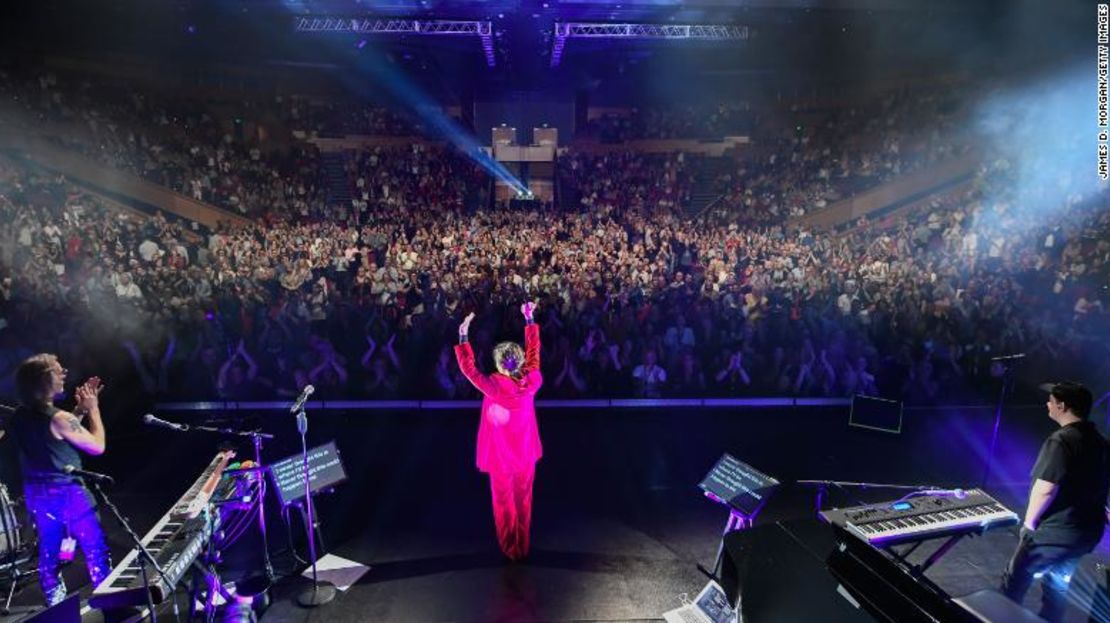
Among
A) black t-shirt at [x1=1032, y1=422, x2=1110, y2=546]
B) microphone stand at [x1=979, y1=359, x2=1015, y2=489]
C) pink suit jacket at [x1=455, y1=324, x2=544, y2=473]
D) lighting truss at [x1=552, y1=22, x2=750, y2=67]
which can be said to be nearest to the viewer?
black t-shirt at [x1=1032, y1=422, x2=1110, y2=546]

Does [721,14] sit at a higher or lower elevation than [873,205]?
higher

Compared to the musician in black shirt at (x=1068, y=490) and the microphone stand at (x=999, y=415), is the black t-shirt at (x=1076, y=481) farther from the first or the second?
the microphone stand at (x=999, y=415)

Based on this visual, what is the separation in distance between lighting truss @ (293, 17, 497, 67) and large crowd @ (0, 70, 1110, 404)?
3.24m

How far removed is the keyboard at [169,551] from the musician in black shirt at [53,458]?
363 millimetres

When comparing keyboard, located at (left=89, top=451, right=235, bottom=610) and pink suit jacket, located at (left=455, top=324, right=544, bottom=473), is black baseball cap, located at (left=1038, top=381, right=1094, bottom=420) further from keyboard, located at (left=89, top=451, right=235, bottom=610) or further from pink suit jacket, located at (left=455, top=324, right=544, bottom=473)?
keyboard, located at (left=89, top=451, right=235, bottom=610)

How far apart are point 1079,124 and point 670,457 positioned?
9657 millimetres

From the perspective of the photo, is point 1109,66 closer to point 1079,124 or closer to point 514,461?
point 1079,124

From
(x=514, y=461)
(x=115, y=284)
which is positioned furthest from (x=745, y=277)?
(x=115, y=284)

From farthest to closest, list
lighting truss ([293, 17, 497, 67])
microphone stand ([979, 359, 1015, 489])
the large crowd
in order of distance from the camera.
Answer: lighting truss ([293, 17, 497, 67])
the large crowd
microphone stand ([979, 359, 1015, 489])

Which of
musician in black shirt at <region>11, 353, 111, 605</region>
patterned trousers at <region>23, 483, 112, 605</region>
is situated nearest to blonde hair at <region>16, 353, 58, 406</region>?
musician in black shirt at <region>11, 353, 111, 605</region>

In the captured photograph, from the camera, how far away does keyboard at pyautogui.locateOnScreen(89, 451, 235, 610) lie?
2.58 m

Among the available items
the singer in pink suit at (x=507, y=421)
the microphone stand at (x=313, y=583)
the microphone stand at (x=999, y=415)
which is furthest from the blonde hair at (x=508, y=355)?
the microphone stand at (x=999, y=415)

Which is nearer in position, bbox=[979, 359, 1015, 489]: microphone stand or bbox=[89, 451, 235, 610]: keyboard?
bbox=[89, 451, 235, 610]: keyboard

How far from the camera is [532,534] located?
167 inches
